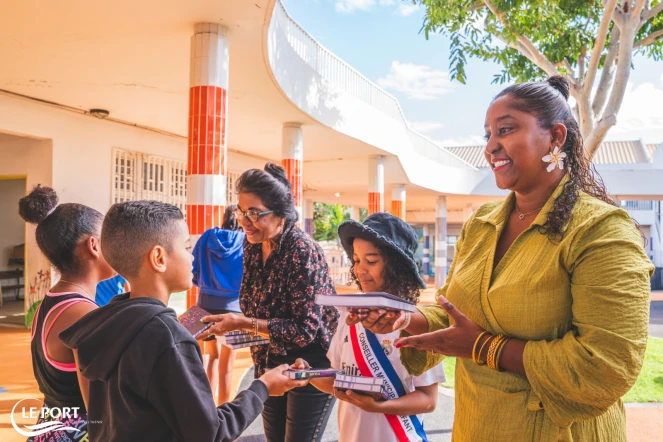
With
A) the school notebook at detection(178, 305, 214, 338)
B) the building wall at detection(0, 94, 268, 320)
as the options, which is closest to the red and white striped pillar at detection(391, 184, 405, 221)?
the building wall at detection(0, 94, 268, 320)

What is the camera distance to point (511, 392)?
4.33 ft

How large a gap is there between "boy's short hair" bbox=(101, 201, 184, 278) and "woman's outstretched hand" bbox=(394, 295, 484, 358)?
0.80 metres

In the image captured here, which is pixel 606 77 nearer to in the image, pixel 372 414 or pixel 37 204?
pixel 372 414

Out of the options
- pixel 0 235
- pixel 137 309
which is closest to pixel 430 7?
pixel 137 309

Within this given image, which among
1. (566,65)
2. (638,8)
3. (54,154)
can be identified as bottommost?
(54,154)

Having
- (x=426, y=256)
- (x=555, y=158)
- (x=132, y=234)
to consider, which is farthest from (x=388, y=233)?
(x=426, y=256)

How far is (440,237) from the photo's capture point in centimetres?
1950

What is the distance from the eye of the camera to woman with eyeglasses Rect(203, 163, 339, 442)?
7.50 ft

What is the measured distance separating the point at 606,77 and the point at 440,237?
14595 millimetres

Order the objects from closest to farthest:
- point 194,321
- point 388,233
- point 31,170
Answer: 1. point 194,321
2. point 388,233
3. point 31,170

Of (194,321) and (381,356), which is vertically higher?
(194,321)

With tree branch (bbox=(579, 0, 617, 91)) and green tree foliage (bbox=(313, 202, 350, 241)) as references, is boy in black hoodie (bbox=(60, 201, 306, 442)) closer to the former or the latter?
tree branch (bbox=(579, 0, 617, 91))

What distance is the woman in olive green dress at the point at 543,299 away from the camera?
1144 millimetres

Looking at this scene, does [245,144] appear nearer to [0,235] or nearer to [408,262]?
[0,235]
